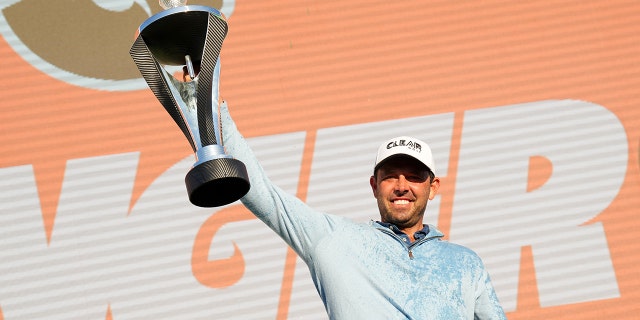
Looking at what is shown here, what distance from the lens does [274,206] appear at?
2.08 metres

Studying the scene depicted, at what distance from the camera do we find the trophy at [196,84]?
197 centimetres

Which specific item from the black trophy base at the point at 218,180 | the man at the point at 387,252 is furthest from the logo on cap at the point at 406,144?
the black trophy base at the point at 218,180

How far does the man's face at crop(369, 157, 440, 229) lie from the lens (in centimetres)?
223

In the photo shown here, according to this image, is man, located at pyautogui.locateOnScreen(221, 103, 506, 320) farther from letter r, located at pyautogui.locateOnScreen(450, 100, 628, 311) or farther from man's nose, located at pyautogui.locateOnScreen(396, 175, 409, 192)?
letter r, located at pyautogui.locateOnScreen(450, 100, 628, 311)

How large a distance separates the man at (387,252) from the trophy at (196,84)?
51mm

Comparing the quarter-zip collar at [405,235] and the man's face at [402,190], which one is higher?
the man's face at [402,190]

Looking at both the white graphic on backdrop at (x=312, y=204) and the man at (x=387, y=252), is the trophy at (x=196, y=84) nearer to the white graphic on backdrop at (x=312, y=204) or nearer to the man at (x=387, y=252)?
the man at (x=387, y=252)

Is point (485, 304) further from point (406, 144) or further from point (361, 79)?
point (361, 79)

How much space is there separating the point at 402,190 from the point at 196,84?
21.9 inches

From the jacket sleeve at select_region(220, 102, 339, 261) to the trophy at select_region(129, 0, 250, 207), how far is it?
0.03m

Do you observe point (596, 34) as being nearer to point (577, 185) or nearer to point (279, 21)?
point (577, 185)

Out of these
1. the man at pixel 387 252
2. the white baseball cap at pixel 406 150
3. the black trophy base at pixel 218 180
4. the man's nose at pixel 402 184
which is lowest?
the man at pixel 387 252

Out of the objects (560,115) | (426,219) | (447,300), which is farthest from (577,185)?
(447,300)

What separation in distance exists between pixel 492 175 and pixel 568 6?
2.87 ft
